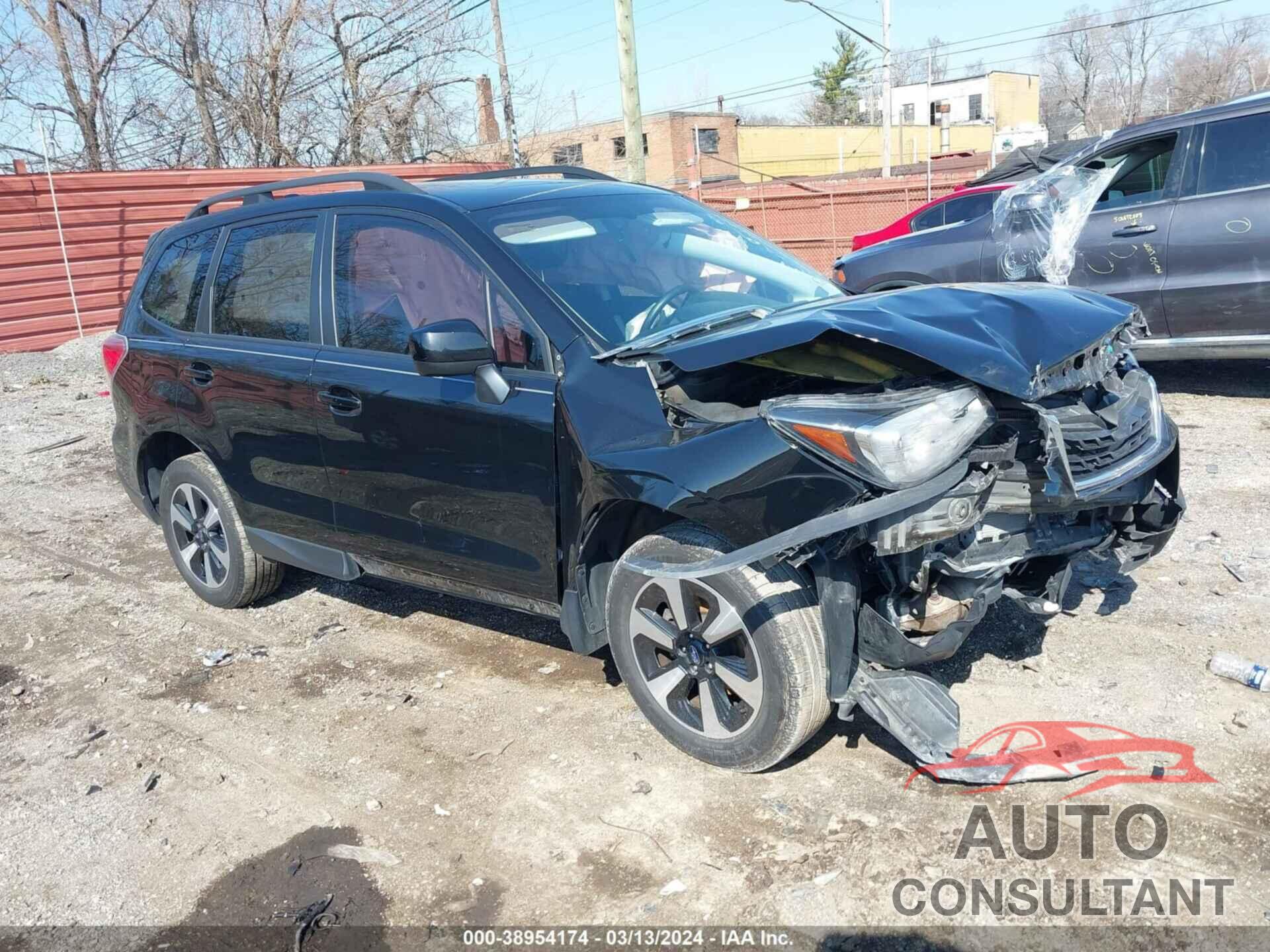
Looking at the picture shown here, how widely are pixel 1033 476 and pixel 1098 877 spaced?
1.08 meters

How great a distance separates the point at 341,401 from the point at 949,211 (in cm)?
981

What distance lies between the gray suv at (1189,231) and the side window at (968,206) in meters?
4.32

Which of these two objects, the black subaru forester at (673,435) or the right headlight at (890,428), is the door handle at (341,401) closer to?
the black subaru forester at (673,435)

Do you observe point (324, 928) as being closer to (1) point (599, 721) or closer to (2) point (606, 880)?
(2) point (606, 880)

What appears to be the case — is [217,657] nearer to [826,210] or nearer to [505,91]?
[826,210]

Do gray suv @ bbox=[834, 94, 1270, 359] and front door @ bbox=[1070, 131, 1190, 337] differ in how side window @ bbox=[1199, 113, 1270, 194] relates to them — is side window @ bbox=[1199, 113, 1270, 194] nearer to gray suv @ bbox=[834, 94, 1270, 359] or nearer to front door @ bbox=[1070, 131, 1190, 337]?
gray suv @ bbox=[834, 94, 1270, 359]

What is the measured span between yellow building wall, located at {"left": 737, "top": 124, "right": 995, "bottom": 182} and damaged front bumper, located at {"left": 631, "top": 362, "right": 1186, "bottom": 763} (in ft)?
187

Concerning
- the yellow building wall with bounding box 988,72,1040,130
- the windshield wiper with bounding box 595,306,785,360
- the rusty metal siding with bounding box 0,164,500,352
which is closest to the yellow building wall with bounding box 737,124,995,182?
the yellow building wall with bounding box 988,72,1040,130

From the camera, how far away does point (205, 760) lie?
383 cm

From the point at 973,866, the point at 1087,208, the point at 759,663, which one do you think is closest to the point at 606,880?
the point at 759,663

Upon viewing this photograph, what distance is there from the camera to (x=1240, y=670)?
3.70 metres

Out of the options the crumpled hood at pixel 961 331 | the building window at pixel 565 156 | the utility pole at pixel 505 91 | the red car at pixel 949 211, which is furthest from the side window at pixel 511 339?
the building window at pixel 565 156

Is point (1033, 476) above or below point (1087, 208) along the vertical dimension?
below

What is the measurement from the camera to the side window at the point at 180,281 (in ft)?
16.4
